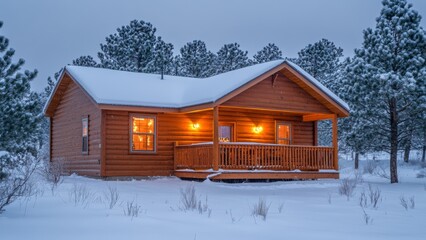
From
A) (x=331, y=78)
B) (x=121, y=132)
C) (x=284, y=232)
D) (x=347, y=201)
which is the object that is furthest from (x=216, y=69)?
(x=284, y=232)

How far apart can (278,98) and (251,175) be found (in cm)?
329

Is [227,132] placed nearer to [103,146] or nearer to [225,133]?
[225,133]

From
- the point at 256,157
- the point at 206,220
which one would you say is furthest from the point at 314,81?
the point at 206,220

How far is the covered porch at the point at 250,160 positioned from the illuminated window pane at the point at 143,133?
104cm

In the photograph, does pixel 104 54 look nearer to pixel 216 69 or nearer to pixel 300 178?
pixel 216 69

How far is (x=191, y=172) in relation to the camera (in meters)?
19.7

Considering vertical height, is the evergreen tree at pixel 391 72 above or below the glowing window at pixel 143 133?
above

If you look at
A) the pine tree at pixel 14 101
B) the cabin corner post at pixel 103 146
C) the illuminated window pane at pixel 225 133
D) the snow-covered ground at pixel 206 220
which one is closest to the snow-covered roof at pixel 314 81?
the illuminated window pane at pixel 225 133

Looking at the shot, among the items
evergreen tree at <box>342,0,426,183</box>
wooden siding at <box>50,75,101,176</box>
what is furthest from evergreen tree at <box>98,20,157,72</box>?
evergreen tree at <box>342,0,426,183</box>

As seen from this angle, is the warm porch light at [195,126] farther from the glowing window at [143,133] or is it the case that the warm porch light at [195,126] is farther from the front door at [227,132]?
the glowing window at [143,133]

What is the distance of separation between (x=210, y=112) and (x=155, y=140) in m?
2.62

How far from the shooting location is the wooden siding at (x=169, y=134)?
1975 centimetres

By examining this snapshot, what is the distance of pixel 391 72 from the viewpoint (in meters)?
20.1

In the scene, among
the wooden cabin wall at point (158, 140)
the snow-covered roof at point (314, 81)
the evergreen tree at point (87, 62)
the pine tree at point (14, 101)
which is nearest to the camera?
the pine tree at point (14, 101)
